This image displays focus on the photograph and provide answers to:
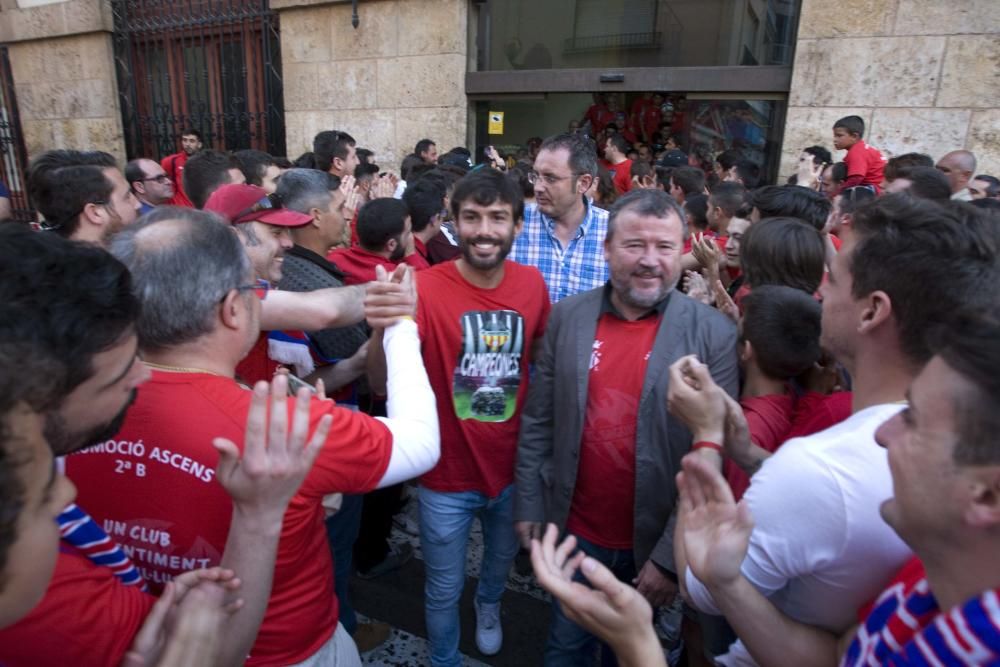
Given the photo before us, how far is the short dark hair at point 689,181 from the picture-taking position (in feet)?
17.2

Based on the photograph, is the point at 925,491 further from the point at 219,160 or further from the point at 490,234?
the point at 219,160

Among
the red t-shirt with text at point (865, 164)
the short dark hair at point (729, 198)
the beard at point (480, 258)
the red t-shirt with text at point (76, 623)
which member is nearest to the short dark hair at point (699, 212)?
the short dark hair at point (729, 198)

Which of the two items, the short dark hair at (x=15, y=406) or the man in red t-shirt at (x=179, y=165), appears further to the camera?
the man in red t-shirt at (x=179, y=165)

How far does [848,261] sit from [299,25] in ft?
27.6

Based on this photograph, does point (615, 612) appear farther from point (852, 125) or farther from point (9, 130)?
point (9, 130)

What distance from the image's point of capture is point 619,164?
699cm

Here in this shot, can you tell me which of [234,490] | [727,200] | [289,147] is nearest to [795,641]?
[234,490]

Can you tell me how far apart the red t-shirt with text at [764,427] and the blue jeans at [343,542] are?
4.84ft

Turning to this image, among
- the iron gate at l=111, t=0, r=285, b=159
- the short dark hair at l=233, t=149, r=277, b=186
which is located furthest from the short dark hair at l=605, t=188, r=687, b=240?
the iron gate at l=111, t=0, r=285, b=159

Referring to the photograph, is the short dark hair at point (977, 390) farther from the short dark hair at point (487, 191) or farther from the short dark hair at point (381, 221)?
the short dark hair at point (381, 221)

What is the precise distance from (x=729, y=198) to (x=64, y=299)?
3.93 metres

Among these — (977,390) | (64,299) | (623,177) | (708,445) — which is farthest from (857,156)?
(64,299)

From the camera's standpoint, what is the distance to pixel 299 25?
7.94 m

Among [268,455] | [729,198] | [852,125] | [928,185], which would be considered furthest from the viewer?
[852,125]
